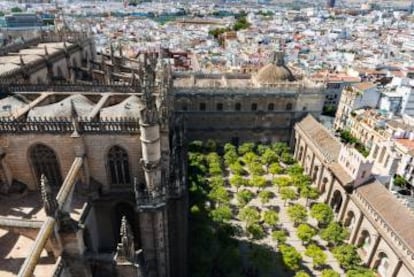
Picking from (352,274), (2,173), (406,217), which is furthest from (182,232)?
(406,217)

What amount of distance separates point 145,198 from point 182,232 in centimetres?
679

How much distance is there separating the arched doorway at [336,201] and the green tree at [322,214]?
3.94m

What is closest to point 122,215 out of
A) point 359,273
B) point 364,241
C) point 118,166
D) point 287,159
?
point 118,166

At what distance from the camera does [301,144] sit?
5375cm

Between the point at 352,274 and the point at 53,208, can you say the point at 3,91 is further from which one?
the point at 352,274

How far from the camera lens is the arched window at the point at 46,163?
21.8 m

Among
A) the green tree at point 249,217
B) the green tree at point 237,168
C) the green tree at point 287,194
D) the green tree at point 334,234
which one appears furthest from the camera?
the green tree at point 237,168

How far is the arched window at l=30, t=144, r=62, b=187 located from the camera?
21797mm

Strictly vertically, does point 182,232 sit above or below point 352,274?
above

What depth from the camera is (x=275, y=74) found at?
2244 inches

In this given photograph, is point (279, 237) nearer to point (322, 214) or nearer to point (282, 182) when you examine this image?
point (322, 214)

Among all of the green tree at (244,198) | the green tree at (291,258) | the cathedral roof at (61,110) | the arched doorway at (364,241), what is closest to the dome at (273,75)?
the green tree at (244,198)

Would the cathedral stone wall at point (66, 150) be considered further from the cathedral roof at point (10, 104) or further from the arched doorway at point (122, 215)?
the cathedral roof at point (10, 104)

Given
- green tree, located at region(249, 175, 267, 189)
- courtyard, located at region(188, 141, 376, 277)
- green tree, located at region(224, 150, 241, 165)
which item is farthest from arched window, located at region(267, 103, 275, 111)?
green tree, located at region(249, 175, 267, 189)
